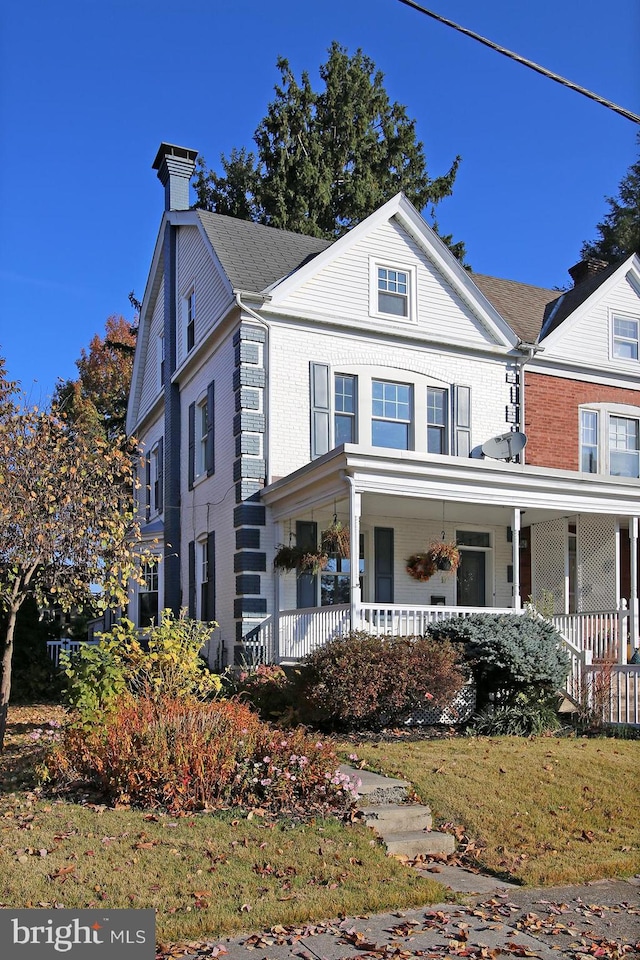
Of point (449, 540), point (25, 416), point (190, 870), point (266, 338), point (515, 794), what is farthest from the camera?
point (449, 540)

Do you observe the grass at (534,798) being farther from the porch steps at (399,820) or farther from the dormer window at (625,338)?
the dormer window at (625,338)

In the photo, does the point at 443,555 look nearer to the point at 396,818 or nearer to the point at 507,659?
the point at 507,659

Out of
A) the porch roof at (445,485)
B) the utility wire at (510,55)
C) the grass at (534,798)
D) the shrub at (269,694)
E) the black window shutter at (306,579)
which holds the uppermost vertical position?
the utility wire at (510,55)

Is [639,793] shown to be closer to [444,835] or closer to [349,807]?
[444,835]

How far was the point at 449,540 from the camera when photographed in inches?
701

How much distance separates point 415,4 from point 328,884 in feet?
23.0

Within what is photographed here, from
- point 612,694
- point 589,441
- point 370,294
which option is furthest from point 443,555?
point 589,441

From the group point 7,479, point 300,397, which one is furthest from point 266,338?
point 7,479

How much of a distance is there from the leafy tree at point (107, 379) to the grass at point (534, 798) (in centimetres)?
2562

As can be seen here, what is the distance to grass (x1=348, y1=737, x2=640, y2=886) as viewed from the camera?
291 inches

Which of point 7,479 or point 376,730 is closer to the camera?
point 7,479

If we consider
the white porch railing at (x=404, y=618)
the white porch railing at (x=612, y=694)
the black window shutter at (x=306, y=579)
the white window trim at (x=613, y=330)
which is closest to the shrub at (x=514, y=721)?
the white porch railing at (x=612, y=694)

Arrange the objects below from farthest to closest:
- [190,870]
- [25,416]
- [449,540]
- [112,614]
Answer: [112,614], [449,540], [25,416], [190,870]

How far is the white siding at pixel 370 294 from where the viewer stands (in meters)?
17.2
